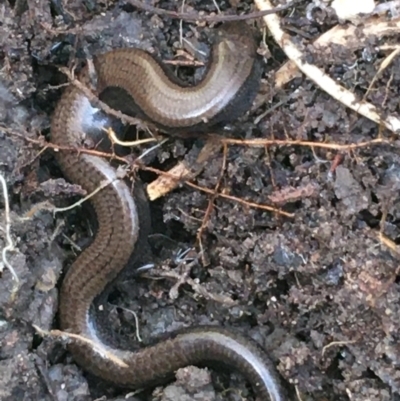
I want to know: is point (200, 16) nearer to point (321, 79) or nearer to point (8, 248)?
point (321, 79)

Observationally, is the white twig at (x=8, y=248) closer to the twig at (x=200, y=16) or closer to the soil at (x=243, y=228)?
the soil at (x=243, y=228)

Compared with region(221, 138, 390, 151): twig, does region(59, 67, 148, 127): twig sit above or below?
above

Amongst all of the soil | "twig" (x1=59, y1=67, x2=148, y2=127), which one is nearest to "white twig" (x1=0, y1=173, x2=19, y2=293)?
the soil

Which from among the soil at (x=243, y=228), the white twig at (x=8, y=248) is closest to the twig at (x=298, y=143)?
the soil at (x=243, y=228)

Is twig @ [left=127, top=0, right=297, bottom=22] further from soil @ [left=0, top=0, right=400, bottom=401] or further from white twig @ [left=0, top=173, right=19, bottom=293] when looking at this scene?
white twig @ [left=0, top=173, right=19, bottom=293]

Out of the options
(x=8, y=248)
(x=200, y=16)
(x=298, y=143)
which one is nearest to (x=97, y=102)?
(x=200, y=16)
